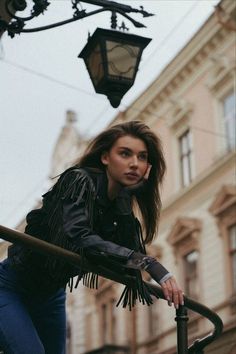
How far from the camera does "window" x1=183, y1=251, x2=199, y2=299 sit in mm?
20984

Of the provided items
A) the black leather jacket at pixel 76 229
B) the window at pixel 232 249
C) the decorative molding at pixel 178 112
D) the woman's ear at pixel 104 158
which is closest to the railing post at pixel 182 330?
the black leather jacket at pixel 76 229

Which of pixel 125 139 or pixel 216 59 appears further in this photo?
pixel 216 59

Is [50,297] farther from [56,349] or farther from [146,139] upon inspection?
[146,139]

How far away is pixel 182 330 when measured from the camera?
137 inches

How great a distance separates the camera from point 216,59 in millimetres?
21047

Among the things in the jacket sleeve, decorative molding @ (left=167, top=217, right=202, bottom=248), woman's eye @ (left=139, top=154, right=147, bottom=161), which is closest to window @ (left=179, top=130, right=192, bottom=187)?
decorative molding @ (left=167, top=217, right=202, bottom=248)

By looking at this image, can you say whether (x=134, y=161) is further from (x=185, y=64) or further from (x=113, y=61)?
(x=185, y=64)

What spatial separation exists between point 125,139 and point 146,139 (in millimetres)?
101

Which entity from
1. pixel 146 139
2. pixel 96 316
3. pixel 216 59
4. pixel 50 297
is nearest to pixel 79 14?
pixel 146 139

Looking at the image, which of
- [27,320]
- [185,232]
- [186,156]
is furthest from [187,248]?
[27,320]

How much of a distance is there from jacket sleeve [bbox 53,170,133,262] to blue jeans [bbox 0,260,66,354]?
37cm

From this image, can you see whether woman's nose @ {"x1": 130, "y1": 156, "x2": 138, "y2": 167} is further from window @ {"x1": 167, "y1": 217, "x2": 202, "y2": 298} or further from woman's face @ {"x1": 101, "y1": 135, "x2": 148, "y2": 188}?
window @ {"x1": 167, "y1": 217, "x2": 202, "y2": 298}

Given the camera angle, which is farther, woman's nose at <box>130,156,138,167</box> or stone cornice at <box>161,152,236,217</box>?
stone cornice at <box>161,152,236,217</box>

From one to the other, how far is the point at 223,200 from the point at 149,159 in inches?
643
